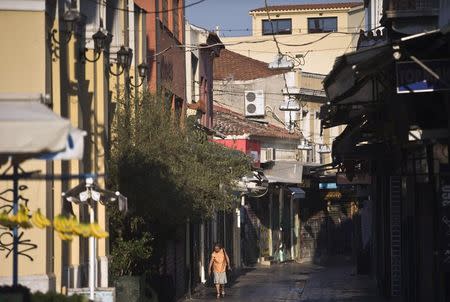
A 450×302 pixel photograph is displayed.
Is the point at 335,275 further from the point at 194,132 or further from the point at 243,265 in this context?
the point at 194,132

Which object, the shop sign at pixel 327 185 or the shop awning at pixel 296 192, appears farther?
the shop sign at pixel 327 185

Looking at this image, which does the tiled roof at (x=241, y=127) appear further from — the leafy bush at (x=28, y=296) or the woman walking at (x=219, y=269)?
the leafy bush at (x=28, y=296)

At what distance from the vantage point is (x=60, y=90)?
17844mm

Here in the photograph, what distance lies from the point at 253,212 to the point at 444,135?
37855mm

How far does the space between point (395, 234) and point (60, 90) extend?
499 inches

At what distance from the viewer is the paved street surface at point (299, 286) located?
31.7m

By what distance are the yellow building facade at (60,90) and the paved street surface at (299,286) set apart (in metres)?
10.3

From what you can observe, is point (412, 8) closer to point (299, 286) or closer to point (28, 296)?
point (28, 296)

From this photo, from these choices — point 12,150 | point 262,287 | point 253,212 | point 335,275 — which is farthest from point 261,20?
point 12,150

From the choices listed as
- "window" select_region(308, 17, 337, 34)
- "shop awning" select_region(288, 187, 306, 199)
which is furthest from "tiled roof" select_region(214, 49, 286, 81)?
"window" select_region(308, 17, 337, 34)

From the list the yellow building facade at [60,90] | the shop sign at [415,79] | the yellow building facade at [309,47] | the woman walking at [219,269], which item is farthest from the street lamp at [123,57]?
the yellow building facade at [309,47]

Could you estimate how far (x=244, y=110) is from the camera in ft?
197

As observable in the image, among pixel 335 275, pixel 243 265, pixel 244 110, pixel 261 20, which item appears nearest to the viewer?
pixel 335 275

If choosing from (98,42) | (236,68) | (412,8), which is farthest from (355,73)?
(236,68)
